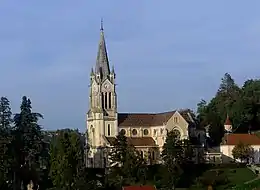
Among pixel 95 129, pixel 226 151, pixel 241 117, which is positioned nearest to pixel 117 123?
pixel 95 129

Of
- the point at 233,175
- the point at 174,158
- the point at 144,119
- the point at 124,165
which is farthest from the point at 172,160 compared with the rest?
the point at 144,119

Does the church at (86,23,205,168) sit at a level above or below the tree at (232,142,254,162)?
above

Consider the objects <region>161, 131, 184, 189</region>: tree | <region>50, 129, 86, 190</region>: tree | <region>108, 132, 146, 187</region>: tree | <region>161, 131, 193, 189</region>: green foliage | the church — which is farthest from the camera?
the church

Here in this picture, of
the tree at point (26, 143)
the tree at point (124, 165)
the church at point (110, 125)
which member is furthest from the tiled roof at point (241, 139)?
the tree at point (26, 143)

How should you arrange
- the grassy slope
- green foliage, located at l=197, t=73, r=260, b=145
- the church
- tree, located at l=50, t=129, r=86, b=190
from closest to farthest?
tree, located at l=50, t=129, r=86, b=190 → the grassy slope → the church → green foliage, located at l=197, t=73, r=260, b=145

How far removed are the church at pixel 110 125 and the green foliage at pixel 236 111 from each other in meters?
12.4

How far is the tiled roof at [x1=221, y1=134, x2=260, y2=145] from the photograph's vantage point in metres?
97.8

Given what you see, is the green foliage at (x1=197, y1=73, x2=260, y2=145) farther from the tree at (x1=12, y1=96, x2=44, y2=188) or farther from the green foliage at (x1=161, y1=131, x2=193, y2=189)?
the tree at (x1=12, y1=96, x2=44, y2=188)

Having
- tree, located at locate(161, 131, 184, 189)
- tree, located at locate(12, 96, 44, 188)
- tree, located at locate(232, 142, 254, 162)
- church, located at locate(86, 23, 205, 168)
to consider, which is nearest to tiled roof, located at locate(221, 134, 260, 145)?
tree, located at locate(232, 142, 254, 162)

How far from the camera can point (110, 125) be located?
97938 millimetres

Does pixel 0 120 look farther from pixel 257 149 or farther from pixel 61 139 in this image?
pixel 257 149

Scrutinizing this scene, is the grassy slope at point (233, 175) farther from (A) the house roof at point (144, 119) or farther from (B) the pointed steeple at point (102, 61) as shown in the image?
(B) the pointed steeple at point (102, 61)

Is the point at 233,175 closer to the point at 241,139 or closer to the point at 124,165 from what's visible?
the point at 124,165

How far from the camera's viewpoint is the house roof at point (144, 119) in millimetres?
98912
